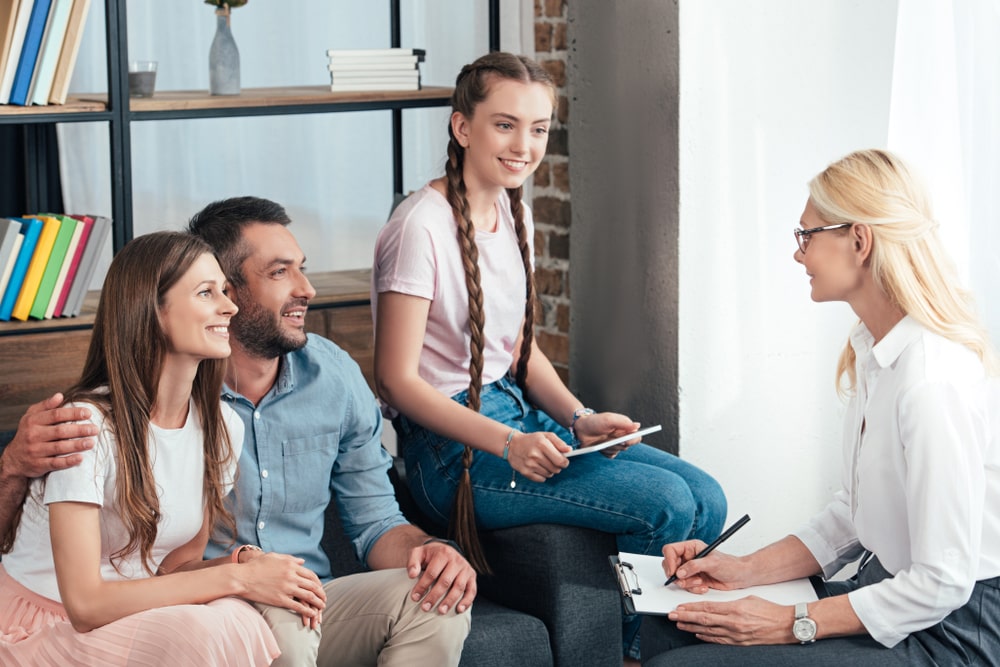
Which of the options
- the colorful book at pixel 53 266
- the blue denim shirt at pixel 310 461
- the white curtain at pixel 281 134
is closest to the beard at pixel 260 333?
the blue denim shirt at pixel 310 461

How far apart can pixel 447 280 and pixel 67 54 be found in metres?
1.03

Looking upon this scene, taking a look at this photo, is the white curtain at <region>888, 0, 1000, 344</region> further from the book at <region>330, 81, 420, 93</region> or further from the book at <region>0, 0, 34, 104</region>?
the book at <region>0, 0, 34, 104</region>

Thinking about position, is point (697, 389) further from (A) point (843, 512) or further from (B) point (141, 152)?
(B) point (141, 152)

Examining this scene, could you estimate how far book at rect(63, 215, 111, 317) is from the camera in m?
2.92

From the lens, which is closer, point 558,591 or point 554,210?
point 558,591

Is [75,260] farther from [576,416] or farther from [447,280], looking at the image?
[576,416]

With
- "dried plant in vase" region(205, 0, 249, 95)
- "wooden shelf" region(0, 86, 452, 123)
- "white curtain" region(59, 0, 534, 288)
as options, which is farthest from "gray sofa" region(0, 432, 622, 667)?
"white curtain" region(59, 0, 534, 288)

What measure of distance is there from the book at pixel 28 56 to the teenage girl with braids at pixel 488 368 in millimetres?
877

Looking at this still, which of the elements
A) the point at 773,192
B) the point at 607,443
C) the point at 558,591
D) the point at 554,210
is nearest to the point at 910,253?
the point at 607,443

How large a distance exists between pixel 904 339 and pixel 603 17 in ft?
4.76

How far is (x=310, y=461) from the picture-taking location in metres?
2.32

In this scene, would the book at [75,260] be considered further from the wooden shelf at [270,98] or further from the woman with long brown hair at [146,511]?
the woman with long brown hair at [146,511]

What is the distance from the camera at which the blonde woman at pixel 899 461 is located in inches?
69.2

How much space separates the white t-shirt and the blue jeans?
0.55m
